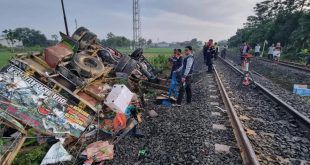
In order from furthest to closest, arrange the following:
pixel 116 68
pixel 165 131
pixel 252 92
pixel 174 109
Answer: pixel 252 92
pixel 116 68
pixel 174 109
pixel 165 131

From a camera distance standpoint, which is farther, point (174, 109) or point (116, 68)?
point (116, 68)

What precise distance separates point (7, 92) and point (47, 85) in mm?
943

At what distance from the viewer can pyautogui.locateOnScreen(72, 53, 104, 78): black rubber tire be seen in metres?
6.85

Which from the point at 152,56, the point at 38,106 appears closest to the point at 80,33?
the point at 38,106

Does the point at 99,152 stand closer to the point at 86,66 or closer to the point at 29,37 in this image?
the point at 86,66

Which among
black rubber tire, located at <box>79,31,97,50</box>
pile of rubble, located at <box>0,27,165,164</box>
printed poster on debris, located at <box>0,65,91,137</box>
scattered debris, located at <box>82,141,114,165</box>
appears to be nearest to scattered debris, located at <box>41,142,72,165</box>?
pile of rubble, located at <box>0,27,165,164</box>

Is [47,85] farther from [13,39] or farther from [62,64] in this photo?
[13,39]

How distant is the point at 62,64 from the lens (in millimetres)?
6629

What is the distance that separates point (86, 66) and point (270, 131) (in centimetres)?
538

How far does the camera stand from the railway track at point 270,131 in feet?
14.1

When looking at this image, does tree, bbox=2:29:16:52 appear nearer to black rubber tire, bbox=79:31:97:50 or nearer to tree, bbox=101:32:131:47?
tree, bbox=101:32:131:47

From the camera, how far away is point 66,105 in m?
5.24

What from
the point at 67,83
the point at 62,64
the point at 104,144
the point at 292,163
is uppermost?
the point at 62,64

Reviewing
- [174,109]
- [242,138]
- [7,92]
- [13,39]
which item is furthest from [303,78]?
[13,39]
